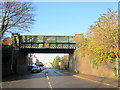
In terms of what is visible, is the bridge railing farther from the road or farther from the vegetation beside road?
the road

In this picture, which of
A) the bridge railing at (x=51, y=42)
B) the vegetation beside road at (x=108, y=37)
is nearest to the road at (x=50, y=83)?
the vegetation beside road at (x=108, y=37)

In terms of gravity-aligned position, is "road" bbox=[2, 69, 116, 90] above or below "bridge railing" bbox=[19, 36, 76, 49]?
below

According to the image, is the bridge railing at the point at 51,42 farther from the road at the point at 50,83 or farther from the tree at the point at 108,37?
the road at the point at 50,83

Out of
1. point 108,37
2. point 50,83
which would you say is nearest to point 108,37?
point 108,37

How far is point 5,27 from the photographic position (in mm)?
22297

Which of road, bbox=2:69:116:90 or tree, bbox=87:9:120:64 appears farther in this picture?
tree, bbox=87:9:120:64

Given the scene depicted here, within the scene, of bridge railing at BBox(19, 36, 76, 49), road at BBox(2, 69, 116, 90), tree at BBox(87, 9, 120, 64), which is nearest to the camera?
road at BBox(2, 69, 116, 90)

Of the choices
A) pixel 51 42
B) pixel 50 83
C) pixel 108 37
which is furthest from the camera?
pixel 51 42

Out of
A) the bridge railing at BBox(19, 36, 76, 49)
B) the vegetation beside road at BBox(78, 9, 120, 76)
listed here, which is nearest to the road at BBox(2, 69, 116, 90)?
the vegetation beside road at BBox(78, 9, 120, 76)

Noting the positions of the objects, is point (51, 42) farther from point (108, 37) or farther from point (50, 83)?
point (50, 83)

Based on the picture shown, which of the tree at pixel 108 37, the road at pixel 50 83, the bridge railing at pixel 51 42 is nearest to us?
the road at pixel 50 83

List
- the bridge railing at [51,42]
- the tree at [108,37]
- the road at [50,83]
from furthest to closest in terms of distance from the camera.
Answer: the bridge railing at [51,42], the tree at [108,37], the road at [50,83]

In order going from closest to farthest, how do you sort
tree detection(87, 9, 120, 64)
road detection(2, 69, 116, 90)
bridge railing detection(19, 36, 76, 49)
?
1. road detection(2, 69, 116, 90)
2. tree detection(87, 9, 120, 64)
3. bridge railing detection(19, 36, 76, 49)

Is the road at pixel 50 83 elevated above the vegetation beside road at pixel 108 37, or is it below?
below
